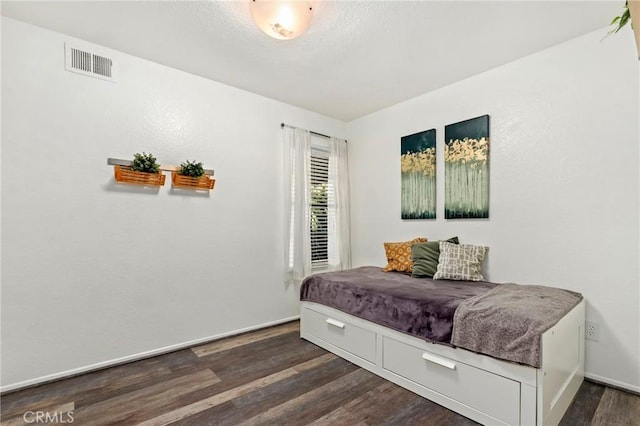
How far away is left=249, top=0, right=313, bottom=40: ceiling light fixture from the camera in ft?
6.15

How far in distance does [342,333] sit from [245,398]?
96 centimetres

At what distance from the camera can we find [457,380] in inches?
76.0

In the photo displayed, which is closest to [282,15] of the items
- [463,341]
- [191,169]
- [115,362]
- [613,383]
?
[191,169]

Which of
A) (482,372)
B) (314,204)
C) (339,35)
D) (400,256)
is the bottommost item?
(482,372)

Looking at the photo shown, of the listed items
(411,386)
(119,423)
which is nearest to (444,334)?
(411,386)

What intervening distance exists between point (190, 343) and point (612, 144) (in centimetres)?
383

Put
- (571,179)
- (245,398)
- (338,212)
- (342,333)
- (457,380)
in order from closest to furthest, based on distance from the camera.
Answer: (457,380), (245,398), (571,179), (342,333), (338,212)

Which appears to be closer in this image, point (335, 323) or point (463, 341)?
point (463, 341)

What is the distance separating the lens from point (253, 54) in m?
2.62

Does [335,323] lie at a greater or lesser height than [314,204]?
lesser

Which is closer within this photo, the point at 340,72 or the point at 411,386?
the point at 411,386

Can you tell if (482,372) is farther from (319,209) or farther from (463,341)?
(319,209)

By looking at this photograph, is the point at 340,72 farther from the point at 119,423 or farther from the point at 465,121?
the point at 119,423

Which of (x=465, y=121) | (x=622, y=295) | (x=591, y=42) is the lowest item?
(x=622, y=295)
